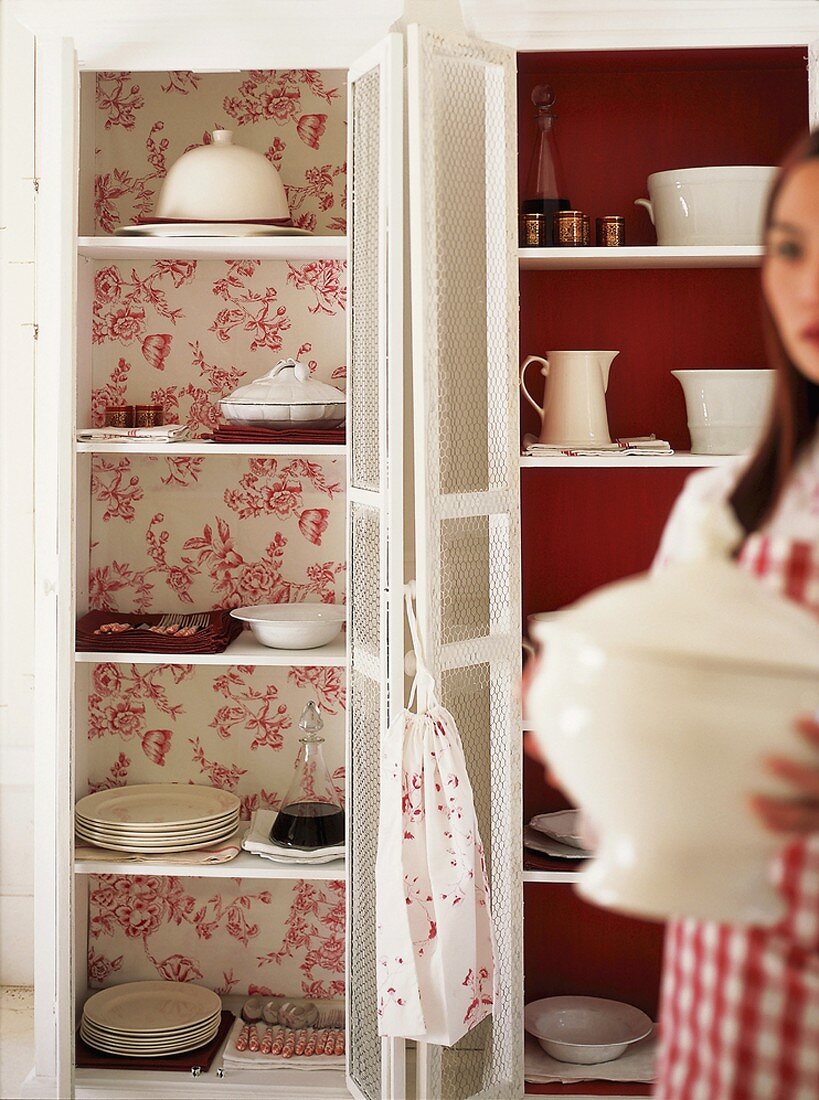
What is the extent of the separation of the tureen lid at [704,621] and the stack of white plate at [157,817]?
67.8 inches

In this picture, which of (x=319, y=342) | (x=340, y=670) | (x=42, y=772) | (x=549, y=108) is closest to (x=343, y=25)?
(x=549, y=108)

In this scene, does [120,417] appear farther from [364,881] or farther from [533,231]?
[364,881]

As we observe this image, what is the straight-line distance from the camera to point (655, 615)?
0.76 metres

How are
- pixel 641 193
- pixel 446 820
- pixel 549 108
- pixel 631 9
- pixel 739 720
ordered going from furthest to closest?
pixel 641 193 → pixel 549 108 → pixel 631 9 → pixel 446 820 → pixel 739 720

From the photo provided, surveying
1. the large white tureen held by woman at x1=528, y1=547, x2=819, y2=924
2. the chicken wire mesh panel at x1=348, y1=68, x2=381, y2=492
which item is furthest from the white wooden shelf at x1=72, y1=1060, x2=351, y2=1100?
the large white tureen held by woman at x1=528, y1=547, x2=819, y2=924

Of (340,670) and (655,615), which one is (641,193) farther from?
(655,615)

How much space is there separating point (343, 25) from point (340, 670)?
1.30m

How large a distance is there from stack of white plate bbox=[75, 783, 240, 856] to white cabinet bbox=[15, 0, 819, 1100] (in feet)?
0.24

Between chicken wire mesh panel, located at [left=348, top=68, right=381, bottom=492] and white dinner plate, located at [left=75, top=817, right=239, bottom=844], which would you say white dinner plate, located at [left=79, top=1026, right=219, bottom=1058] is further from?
chicken wire mesh panel, located at [left=348, top=68, right=381, bottom=492]

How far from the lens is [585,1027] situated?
8.02ft

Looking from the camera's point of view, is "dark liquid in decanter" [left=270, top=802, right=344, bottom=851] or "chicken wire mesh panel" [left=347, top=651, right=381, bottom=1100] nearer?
"chicken wire mesh panel" [left=347, top=651, right=381, bottom=1100]

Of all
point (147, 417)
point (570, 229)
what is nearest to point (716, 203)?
point (570, 229)

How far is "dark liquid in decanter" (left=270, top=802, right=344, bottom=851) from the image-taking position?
2371 mm

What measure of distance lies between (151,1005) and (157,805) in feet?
1.37
